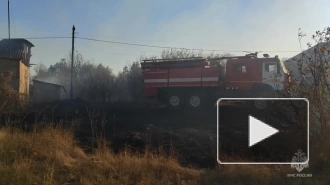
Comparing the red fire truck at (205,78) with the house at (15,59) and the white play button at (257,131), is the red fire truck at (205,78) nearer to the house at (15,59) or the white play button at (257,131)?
the house at (15,59)

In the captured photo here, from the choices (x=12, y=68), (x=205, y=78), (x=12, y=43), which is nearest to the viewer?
(x=205, y=78)

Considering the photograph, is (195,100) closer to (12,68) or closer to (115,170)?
(115,170)

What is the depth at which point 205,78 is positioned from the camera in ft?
59.7

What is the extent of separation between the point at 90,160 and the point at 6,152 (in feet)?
4.78

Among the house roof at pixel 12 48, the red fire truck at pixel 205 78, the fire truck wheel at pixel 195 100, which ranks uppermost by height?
the house roof at pixel 12 48

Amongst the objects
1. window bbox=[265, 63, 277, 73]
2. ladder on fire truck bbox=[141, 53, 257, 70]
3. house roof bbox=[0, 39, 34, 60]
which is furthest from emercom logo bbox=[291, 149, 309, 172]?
house roof bbox=[0, 39, 34, 60]

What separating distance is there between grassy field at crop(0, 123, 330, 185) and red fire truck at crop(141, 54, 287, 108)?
12514 millimetres

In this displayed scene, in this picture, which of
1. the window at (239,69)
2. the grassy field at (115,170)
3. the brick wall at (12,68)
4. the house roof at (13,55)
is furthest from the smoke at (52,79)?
the grassy field at (115,170)

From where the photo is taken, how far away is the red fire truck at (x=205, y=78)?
17.3 m

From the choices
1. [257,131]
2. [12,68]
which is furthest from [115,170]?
[12,68]

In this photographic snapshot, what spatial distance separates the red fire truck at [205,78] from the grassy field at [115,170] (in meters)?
12.5

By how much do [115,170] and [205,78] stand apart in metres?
14.1

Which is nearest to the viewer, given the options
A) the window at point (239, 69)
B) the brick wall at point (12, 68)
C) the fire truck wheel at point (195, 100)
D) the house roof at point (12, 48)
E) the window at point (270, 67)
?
the window at point (270, 67)
